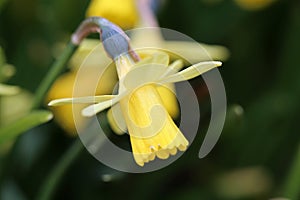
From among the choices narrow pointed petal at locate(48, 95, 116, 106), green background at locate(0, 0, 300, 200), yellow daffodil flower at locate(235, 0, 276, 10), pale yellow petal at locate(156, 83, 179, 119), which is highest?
narrow pointed petal at locate(48, 95, 116, 106)

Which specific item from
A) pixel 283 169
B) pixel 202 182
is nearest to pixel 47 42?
pixel 202 182

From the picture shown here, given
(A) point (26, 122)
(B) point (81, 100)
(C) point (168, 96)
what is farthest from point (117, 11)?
(B) point (81, 100)

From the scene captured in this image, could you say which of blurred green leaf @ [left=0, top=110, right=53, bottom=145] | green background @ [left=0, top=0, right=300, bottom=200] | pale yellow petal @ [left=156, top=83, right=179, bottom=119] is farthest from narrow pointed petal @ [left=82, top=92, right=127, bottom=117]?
green background @ [left=0, top=0, right=300, bottom=200]

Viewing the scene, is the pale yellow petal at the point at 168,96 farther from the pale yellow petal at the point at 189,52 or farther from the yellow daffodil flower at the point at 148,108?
the yellow daffodil flower at the point at 148,108

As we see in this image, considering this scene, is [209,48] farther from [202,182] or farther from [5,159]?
[5,159]

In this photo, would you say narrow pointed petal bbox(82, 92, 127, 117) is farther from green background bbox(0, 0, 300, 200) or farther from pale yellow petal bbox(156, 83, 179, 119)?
green background bbox(0, 0, 300, 200)

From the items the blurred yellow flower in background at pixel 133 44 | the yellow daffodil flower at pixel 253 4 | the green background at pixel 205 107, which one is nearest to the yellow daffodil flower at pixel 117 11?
the blurred yellow flower in background at pixel 133 44
